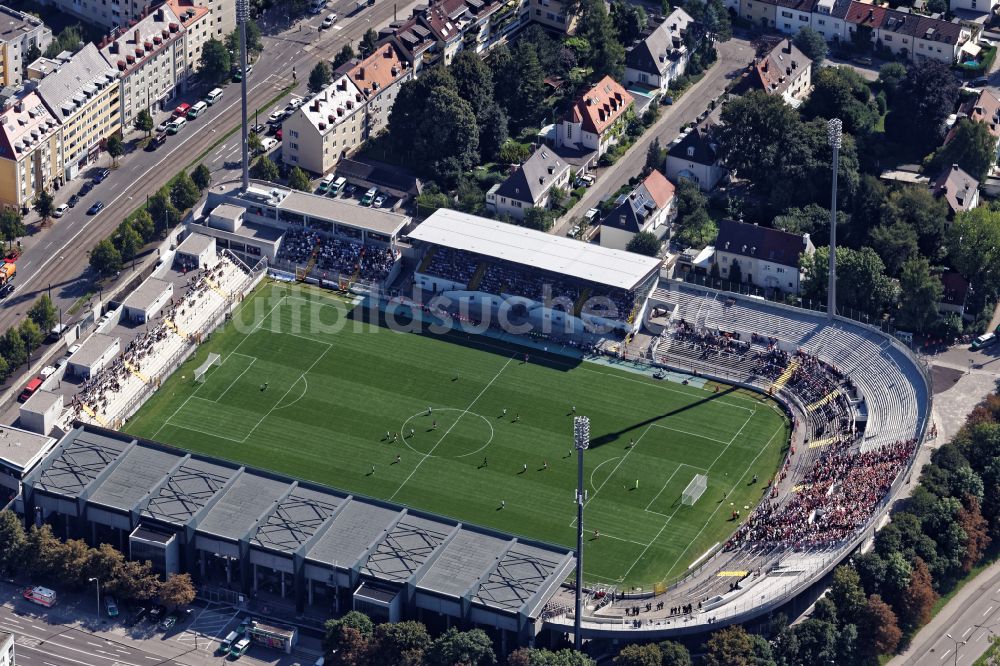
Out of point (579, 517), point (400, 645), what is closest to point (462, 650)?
point (400, 645)

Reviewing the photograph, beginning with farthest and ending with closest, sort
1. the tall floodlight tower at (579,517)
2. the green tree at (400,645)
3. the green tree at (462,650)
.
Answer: the green tree at (400,645), the green tree at (462,650), the tall floodlight tower at (579,517)

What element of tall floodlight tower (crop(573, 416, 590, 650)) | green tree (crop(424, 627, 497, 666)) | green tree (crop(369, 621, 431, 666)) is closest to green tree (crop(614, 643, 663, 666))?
tall floodlight tower (crop(573, 416, 590, 650))

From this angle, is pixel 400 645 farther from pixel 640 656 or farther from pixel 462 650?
pixel 640 656

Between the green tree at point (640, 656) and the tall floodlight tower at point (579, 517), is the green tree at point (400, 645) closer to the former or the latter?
the tall floodlight tower at point (579, 517)

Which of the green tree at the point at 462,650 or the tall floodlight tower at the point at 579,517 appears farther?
the green tree at the point at 462,650

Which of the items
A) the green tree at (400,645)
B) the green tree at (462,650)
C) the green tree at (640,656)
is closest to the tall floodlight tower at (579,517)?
the green tree at (640,656)

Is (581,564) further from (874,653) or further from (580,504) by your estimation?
(874,653)
